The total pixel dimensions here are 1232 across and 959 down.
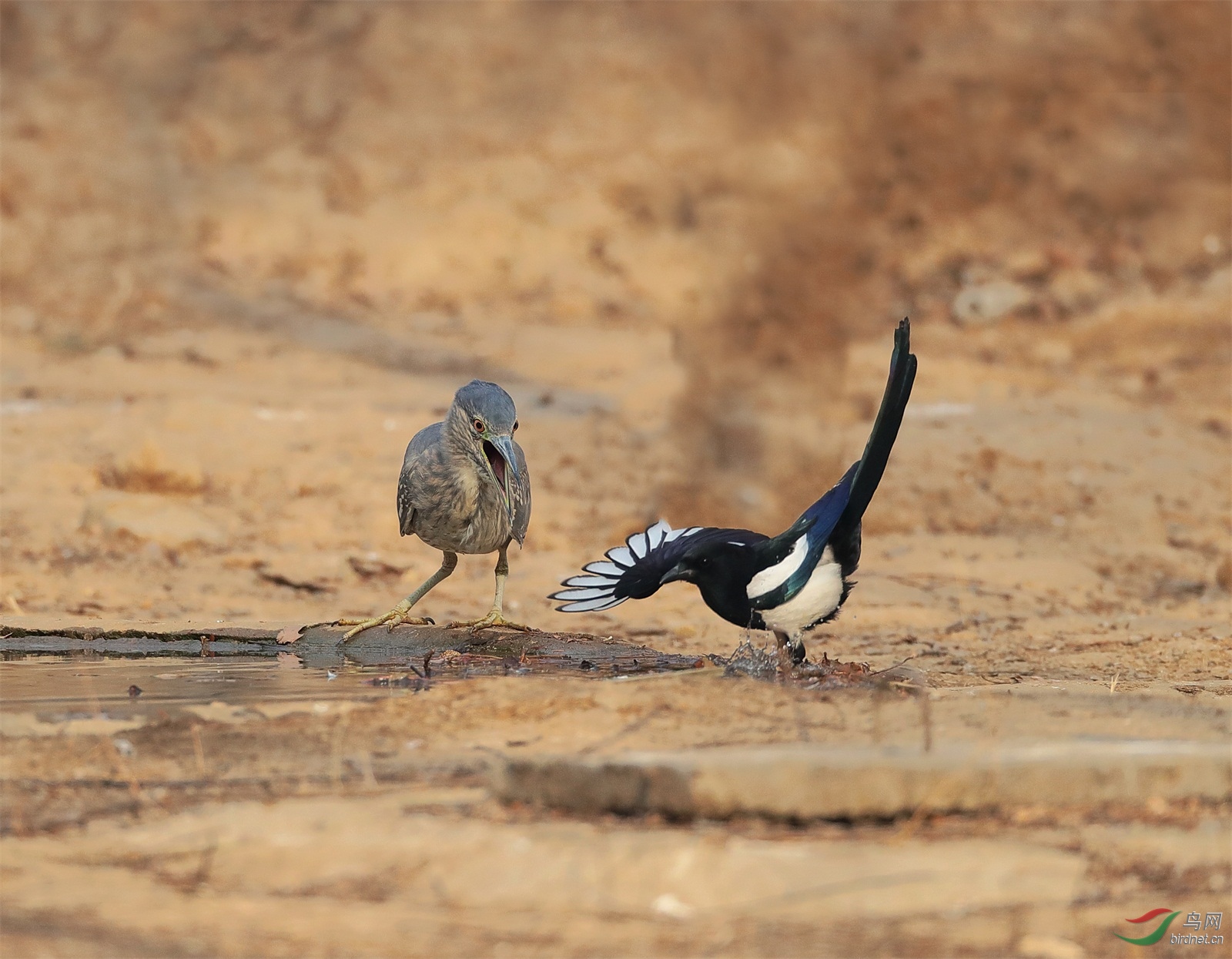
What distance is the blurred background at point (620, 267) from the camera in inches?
402

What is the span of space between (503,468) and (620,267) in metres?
8.43

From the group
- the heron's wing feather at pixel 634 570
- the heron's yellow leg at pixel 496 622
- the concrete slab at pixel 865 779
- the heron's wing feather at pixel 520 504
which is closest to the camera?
the concrete slab at pixel 865 779

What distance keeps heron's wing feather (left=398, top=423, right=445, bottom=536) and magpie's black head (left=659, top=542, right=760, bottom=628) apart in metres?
1.74

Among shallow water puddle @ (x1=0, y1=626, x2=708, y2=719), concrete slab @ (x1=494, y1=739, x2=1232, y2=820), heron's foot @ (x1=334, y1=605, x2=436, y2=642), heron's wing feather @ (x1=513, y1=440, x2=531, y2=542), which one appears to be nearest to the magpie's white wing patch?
shallow water puddle @ (x1=0, y1=626, x2=708, y2=719)

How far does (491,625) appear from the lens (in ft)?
20.4

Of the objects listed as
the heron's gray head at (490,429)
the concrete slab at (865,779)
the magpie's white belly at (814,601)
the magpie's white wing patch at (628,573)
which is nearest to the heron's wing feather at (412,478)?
the heron's gray head at (490,429)

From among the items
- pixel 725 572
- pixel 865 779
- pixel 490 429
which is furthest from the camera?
pixel 490 429

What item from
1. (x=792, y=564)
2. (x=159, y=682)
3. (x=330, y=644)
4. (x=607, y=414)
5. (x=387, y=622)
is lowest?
(x=159, y=682)

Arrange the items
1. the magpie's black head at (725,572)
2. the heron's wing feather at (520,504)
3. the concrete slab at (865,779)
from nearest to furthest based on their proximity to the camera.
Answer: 1. the concrete slab at (865,779)
2. the magpie's black head at (725,572)
3. the heron's wing feather at (520,504)

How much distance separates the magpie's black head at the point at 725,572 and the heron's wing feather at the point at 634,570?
0.05 meters

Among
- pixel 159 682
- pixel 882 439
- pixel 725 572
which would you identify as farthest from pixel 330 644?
pixel 882 439

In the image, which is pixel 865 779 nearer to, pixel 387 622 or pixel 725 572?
pixel 725 572

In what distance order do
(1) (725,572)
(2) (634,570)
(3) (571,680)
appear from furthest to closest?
1. (2) (634,570)
2. (1) (725,572)
3. (3) (571,680)

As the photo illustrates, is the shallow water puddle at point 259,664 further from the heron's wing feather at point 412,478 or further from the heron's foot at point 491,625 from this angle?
the heron's wing feather at point 412,478
